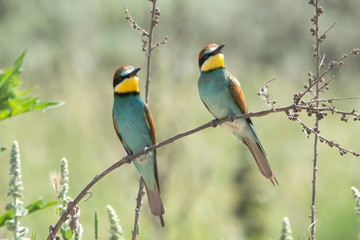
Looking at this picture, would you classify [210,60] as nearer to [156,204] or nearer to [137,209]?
[156,204]

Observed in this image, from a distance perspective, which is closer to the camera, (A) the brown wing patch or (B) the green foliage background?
(A) the brown wing patch

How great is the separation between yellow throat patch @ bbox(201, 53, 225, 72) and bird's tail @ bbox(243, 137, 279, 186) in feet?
1.15

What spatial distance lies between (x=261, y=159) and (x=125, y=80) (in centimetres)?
60

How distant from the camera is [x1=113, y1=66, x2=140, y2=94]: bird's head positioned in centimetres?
238

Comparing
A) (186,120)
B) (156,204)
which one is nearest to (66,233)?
(156,204)

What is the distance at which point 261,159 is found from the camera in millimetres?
2180

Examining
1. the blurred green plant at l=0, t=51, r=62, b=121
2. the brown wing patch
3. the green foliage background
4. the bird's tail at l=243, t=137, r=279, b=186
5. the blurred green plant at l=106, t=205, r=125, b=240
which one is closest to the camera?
the blurred green plant at l=106, t=205, r=125, b=240

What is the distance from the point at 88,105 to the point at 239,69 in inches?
98.6

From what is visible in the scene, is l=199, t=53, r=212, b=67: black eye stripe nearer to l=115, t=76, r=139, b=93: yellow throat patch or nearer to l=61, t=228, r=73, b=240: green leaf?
l=115, t=76, r=139, b=93: yellow throat patch

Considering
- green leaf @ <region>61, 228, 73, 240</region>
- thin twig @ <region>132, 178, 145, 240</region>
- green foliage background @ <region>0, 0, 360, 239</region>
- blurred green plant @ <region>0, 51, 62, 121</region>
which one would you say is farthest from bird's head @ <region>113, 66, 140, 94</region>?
green foliage background @ <region>0, 0, 360, 239</region>

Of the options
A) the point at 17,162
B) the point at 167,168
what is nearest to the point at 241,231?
the point at 167,168

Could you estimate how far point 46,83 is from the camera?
6.58 metres

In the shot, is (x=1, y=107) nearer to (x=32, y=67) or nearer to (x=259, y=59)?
(x=32, y=67)

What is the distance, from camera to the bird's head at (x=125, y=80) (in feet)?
7.82
